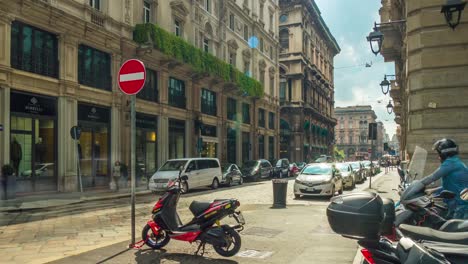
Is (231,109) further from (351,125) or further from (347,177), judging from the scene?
(351,125)

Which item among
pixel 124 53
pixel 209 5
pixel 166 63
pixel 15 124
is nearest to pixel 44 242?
pixel 15 124

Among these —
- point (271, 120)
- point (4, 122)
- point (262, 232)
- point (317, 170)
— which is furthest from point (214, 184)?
point (271, 120)

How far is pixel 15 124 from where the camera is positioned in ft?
56.7

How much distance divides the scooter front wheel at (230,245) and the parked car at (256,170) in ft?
75.1

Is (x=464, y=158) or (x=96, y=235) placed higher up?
(x=464, y=158)

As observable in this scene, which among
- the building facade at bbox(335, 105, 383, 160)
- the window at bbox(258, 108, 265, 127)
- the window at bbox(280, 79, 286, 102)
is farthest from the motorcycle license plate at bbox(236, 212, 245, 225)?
the building facade at bbox(335, 105, 383, 160)

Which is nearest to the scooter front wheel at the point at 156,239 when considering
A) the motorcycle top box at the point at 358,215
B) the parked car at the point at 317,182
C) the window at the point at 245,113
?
the motorcycle top box at the point at 358,215

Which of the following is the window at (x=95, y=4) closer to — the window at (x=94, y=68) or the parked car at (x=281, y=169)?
the window at (x=94, y=68)

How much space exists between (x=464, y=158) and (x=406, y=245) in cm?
638

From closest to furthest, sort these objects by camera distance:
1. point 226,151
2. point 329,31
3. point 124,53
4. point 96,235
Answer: point 96,235
point 124,53
point 226,151
point 329,31

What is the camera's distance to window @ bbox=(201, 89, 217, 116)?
33.2m

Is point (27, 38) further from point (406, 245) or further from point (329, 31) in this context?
point (329, 31)

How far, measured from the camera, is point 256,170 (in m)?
30.0

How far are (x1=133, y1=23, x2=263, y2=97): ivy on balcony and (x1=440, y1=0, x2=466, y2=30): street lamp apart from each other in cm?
1798
